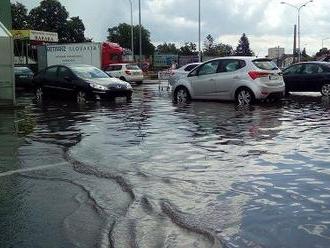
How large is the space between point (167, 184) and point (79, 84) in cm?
1436

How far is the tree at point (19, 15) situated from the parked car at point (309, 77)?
7527 centimetres

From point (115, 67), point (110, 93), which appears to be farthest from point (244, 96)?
point (115, 67)

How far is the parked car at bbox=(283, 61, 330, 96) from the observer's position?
68.6ft

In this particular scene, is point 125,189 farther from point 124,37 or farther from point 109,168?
point 124,37

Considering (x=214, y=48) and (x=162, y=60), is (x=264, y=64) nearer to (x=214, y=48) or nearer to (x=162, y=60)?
(x=162, y=60)

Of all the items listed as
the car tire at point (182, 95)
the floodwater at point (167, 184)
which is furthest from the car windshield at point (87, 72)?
the floodwater at point (167, 184)

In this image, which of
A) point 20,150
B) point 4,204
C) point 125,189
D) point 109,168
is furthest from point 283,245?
point 20,150

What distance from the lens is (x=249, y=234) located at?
190 inches

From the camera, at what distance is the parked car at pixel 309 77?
20.9 m

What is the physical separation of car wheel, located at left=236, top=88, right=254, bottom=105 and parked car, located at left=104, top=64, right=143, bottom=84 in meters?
21.6

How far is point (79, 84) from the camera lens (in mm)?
20578

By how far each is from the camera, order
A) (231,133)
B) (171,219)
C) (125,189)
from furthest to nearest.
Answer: (231,133) → (125,189) → (171,219)

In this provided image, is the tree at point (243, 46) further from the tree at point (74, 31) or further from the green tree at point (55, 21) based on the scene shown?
the green tree at point (55, 21)

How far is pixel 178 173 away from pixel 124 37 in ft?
410
